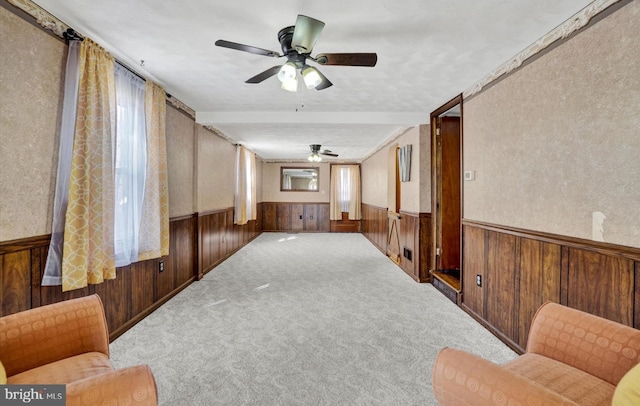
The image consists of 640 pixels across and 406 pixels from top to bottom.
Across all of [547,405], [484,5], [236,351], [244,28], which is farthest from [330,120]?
[547,405]

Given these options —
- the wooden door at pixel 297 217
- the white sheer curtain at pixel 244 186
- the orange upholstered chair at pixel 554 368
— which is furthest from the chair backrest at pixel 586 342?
the wooden door at pixel 297 217

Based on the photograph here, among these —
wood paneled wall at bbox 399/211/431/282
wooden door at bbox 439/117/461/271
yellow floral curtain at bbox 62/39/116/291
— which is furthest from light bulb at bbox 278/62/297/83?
wood paneled wall at bbox 399/211/431/282

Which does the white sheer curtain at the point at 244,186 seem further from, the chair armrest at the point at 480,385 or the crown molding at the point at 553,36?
the chair armrest at the point at 480,385

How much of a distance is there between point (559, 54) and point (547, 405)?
2193 mm

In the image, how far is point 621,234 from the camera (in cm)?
157

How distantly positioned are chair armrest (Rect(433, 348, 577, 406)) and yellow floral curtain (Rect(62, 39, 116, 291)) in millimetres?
2337

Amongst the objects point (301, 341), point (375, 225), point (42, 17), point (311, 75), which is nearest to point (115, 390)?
point (301, 341)

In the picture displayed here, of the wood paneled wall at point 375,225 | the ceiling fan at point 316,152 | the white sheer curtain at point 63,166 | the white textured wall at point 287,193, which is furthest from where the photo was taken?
the white textured wall at point 287,193

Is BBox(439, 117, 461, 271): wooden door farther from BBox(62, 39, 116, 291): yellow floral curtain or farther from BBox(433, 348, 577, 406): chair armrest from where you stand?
BBox(62, 39, 116, 291): yellow floral curtain

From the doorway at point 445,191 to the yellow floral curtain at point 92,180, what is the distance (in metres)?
3.75

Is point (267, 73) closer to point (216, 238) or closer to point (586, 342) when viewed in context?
point (586, 342)

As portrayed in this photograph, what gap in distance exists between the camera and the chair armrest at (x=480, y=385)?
882 mm

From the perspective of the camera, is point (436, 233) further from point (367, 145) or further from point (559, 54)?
point (367, 145)

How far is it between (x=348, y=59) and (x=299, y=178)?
7.39 meters
